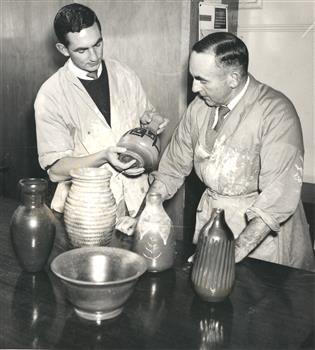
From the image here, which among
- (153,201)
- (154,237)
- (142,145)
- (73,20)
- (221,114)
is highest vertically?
(73,20)

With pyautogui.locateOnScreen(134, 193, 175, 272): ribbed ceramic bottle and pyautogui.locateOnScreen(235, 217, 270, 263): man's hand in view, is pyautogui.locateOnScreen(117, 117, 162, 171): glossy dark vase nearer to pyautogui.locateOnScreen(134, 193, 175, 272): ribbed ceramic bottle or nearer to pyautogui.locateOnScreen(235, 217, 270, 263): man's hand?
pyautogui.locateOnScreen(134, 193, 175, 272): ribbed ceramic bottle

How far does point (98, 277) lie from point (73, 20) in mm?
1247

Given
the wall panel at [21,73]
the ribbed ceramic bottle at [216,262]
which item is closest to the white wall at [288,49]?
the wall panel at [21,73]

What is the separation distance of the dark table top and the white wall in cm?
238

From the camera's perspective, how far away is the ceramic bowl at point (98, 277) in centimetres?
135

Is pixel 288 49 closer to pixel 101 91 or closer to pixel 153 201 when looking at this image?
pixel 101 91

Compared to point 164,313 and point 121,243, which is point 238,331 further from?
point 121,243

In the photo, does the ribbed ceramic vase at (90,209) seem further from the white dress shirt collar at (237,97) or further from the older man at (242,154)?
the white dress shirt collar at (237,97)

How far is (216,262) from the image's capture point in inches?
58.0

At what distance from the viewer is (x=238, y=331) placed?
1.37 meters

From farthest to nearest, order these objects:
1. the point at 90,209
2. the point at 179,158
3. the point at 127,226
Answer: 1. the point at 179,158
2. the point at 127,226
3. the point at 90,209

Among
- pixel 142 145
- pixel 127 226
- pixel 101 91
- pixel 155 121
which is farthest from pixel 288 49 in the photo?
pixel 127 226

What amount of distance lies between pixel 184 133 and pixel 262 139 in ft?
1.35

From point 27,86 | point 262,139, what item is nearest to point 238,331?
point 262,139
